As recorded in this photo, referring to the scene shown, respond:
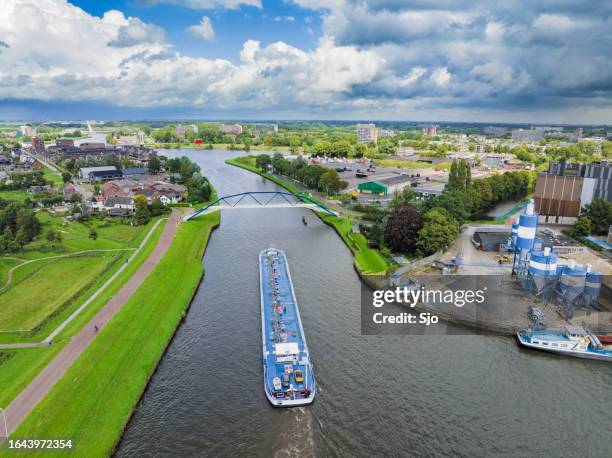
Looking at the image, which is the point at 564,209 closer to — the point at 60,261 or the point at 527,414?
the point at 527,414

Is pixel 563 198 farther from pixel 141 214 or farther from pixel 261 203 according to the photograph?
pixel 141 214

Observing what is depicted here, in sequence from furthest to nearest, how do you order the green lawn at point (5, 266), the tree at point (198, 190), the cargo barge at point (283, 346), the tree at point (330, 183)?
1. the tree at point (330, 183)
2. the tree at point (198, 190)
3. the green lawn at point (5, 266)
4. the cargo barge at point (283, 346)

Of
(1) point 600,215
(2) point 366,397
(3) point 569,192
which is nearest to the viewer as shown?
(2) point 366,397

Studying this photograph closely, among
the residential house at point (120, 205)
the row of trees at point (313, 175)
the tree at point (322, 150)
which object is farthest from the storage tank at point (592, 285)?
the tree at point (322, 150)

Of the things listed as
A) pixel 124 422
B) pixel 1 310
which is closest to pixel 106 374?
pixel 124 422

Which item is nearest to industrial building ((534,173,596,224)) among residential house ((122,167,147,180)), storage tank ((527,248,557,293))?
storage tank ((527,248,557,293))

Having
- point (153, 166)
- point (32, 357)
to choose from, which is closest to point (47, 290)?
point (32, 357)

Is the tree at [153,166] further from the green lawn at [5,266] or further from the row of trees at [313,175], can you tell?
the green lawn at [5,266]
